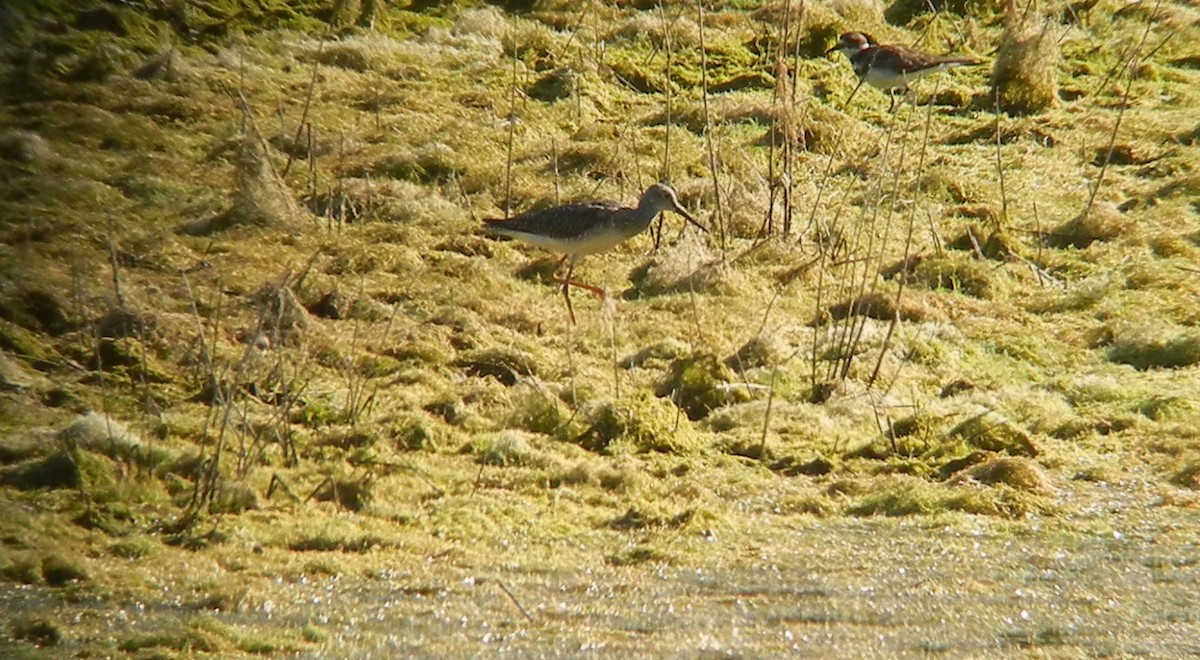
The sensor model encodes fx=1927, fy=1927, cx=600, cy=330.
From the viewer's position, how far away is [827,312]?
12.6 m

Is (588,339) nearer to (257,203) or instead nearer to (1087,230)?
(257,203)

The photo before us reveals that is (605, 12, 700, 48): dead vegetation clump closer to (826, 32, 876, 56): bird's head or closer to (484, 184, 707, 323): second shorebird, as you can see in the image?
(826, 32, 876, 56): bird's head

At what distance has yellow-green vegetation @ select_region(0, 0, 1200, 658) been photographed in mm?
8391

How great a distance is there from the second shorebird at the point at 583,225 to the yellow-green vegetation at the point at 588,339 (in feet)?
1.05

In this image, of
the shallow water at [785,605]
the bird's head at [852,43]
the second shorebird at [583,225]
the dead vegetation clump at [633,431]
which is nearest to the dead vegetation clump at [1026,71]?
the bird's head at [852,43]

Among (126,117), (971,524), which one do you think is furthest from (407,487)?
(126,117)

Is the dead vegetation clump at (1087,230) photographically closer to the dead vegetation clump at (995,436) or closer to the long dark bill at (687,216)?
the long dark bill at (687,216)

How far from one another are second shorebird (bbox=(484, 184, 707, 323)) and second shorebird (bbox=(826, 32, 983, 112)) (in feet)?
12.9

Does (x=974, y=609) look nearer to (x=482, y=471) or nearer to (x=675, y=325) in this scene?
(x=482, y=471)

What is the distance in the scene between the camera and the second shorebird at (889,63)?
17047 mm

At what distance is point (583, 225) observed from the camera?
1320 centimetres

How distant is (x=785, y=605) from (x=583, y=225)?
5214 millimetres

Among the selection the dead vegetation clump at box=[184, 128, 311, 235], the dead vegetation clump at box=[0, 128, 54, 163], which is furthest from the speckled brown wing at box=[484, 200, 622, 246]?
the dead vegetation clump at box=[0, 128, 54, 163]

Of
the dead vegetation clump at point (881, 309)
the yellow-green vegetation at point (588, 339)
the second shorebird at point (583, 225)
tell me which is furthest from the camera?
the second shorebird at point (583, 225)
